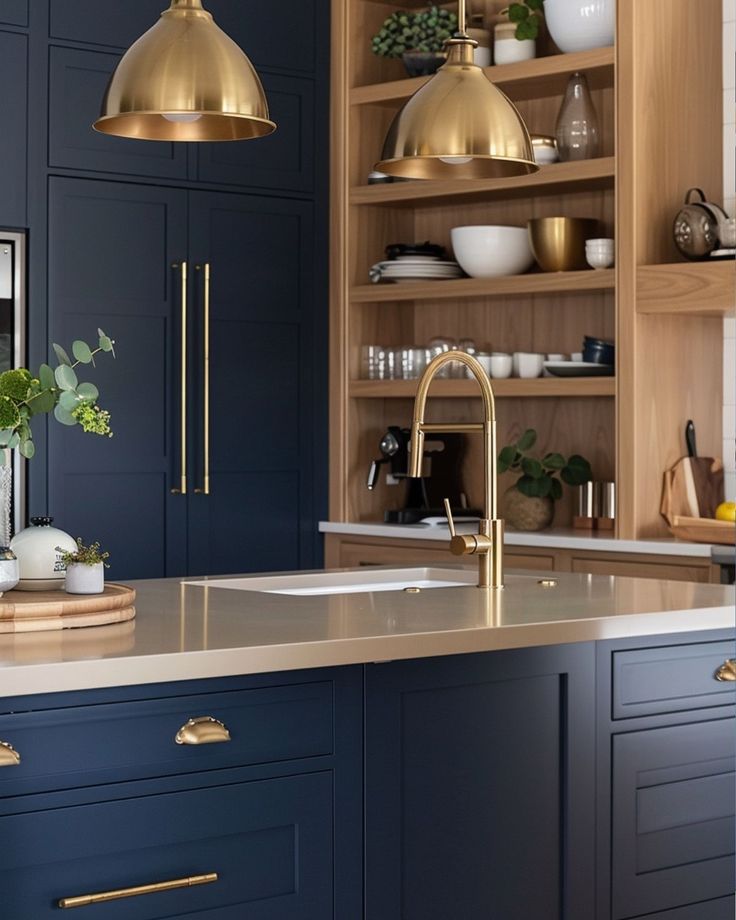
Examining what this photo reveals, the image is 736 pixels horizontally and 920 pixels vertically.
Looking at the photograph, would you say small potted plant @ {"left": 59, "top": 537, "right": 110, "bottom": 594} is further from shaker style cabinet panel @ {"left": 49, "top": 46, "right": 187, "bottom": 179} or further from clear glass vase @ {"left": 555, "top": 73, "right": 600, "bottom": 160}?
clear glass vase @ {"left": 555, "top": 73, "right": 600, "bottom": 160}

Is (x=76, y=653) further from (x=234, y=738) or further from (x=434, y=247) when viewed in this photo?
(x=434, y=247)

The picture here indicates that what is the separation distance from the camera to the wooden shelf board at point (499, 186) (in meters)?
4.64

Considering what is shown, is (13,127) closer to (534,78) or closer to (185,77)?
(534,78)

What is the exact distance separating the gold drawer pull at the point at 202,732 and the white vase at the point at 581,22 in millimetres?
3039

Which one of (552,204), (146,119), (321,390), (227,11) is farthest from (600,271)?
(146,119)

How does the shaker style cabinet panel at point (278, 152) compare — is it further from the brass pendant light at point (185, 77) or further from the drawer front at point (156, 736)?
the drawer front at point (156, 736)

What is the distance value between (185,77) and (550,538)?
235 cm

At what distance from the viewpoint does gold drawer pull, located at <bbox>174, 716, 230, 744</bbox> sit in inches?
86.6

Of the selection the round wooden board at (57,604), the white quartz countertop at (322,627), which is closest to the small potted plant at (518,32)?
the white quartz countertop at (322,627)

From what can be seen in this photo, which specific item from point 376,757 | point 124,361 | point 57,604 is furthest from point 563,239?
point 57,604

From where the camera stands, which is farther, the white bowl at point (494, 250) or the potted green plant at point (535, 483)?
the white bowl at point (494, 250)

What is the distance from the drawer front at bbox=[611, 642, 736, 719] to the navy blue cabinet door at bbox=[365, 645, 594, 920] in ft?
0.26

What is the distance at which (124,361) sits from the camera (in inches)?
192

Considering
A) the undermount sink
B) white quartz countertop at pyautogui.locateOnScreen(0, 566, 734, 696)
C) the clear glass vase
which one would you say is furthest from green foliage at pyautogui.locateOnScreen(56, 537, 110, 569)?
the clear glass vase
